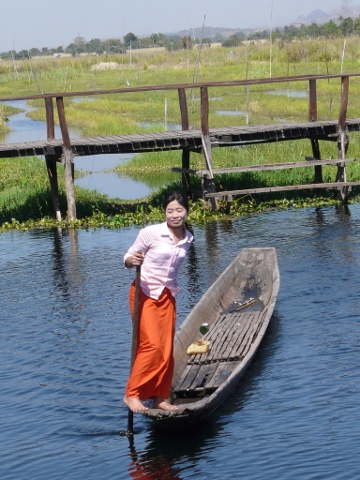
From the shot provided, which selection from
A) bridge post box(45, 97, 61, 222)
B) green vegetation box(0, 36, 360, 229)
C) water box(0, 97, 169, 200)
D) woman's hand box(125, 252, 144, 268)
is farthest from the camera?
water box(0, 97, 169, 200)

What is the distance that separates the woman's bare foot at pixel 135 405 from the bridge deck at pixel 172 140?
36.5 feet

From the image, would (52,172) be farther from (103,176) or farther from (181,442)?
(181,442)

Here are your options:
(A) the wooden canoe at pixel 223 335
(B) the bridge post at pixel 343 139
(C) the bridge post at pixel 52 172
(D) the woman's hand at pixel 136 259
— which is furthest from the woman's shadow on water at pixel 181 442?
(B) the bridge post at pixel 343 139

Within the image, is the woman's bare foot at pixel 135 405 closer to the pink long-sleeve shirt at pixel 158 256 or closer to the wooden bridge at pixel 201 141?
the pink long-sleeve shirt at pixel 158 256

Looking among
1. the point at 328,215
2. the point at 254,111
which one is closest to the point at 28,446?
the point at 328,215

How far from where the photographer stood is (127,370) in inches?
400

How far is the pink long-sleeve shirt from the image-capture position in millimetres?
7836

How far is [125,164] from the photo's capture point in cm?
2677

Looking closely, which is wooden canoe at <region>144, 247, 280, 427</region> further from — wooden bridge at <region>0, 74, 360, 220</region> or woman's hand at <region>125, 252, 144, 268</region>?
wooden bridge at <region>0, 74, 360, 220</region>

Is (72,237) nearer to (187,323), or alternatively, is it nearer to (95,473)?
(187,323)

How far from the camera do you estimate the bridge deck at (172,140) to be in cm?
1864

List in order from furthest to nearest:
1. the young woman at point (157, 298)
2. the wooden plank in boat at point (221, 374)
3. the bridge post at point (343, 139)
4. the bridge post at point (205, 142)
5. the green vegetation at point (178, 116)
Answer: the green vegetation at point (178, 116)
the bridge post at point (343, 139)
the bridge post at point (205, 142)
the wooden plank in boat at point (221, 374)
the young woman at point (157, 298)

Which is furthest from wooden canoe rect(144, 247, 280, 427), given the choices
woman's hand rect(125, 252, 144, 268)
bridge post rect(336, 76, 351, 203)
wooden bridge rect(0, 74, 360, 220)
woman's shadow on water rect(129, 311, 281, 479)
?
bridge post rect(336, 76, 351, 203)

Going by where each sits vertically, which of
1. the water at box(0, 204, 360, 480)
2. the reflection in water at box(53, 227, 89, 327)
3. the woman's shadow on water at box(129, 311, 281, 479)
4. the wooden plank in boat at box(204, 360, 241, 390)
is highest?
the wooden plank in boat at box(204, 360, 241, 390)
